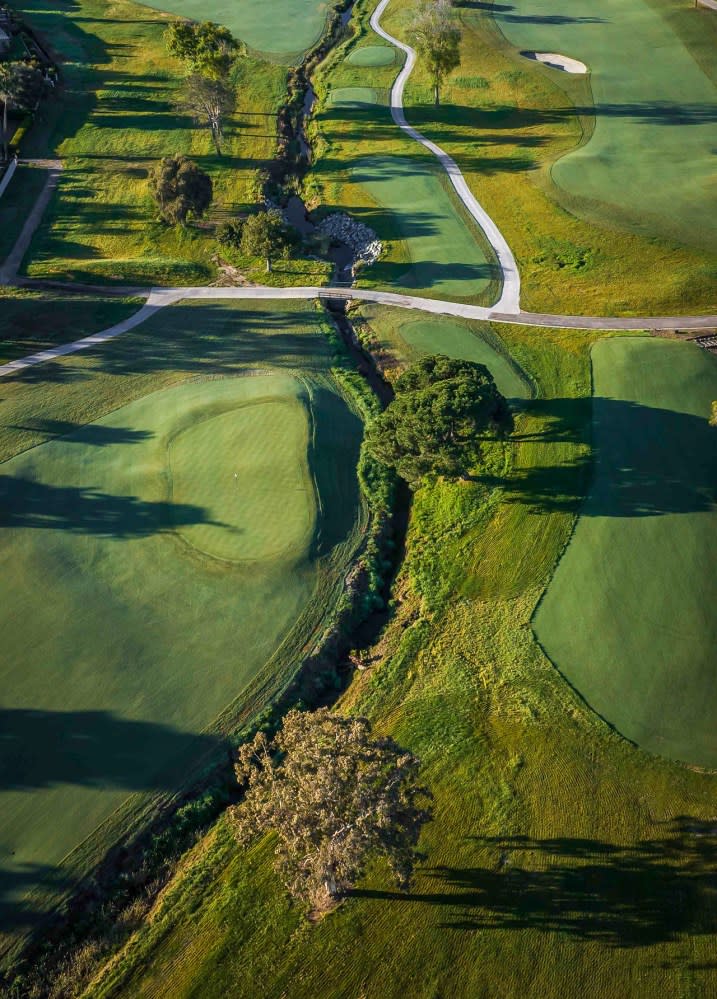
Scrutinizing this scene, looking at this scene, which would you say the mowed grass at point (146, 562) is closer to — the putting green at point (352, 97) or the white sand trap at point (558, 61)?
the putting green at point (352, 97)

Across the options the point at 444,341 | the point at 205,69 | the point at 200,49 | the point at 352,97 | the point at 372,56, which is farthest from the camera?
the point at 372,56

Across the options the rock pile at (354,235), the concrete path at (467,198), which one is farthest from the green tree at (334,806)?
the rock pile at (354,235)

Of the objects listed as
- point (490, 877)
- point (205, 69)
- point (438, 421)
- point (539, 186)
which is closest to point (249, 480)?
point (438, 421)

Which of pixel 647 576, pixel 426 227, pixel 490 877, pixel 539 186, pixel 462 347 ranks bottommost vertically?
pixel 490 877

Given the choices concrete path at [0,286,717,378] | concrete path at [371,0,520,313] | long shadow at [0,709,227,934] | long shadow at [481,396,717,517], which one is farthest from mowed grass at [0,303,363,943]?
concrete path at [371,0,520,313]

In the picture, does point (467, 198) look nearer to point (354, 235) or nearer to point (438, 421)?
point (354, 235)

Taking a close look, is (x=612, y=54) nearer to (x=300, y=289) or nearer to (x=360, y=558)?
(x=300, y=289)
